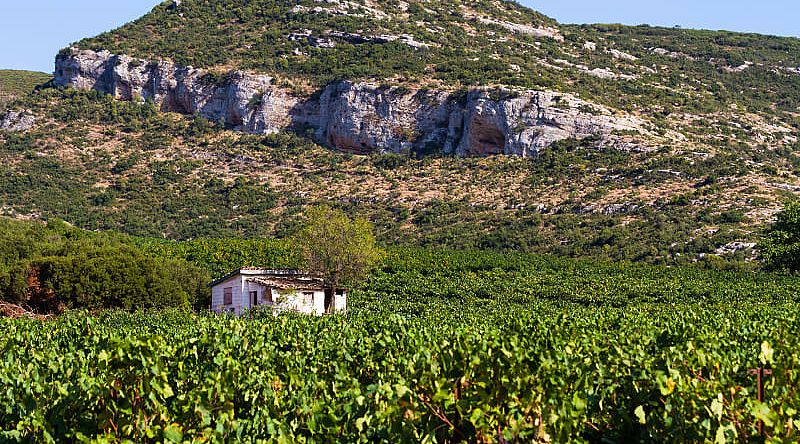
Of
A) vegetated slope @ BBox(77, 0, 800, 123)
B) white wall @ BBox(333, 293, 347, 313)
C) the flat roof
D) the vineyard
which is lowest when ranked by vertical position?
white wall @ BBox(333, 293, 347, 313)

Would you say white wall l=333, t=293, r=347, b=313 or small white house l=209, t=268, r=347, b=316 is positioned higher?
small white house l=209, t=268, r=347, b=316

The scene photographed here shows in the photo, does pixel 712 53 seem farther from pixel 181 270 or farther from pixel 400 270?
pixel 181 270

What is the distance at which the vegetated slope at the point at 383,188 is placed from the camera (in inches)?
2729

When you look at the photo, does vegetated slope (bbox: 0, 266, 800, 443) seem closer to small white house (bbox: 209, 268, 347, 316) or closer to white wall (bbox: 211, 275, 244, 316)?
small white house (bbox: 209, 268, 347, 316)

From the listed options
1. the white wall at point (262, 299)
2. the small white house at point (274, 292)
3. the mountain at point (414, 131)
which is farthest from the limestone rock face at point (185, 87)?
the small white house at point (274, 292)

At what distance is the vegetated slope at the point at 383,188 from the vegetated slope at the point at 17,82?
2039 cm

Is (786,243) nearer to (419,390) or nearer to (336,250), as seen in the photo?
(336,250)

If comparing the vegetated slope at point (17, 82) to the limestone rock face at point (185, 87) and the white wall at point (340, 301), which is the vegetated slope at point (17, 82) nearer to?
the limestone rock face at point (185, 87)

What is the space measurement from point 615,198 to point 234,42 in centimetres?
5754

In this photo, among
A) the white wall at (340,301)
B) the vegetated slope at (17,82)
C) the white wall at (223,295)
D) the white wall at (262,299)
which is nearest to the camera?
the white wall at (262,299)

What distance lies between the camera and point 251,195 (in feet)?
287

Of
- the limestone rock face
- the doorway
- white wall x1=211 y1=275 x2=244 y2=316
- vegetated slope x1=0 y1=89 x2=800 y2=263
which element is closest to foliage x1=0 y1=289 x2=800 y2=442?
white wall x1=211 y1=275 x2=244 y2=316

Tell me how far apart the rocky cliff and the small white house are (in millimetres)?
46200

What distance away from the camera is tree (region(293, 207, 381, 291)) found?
46688 millimetres
